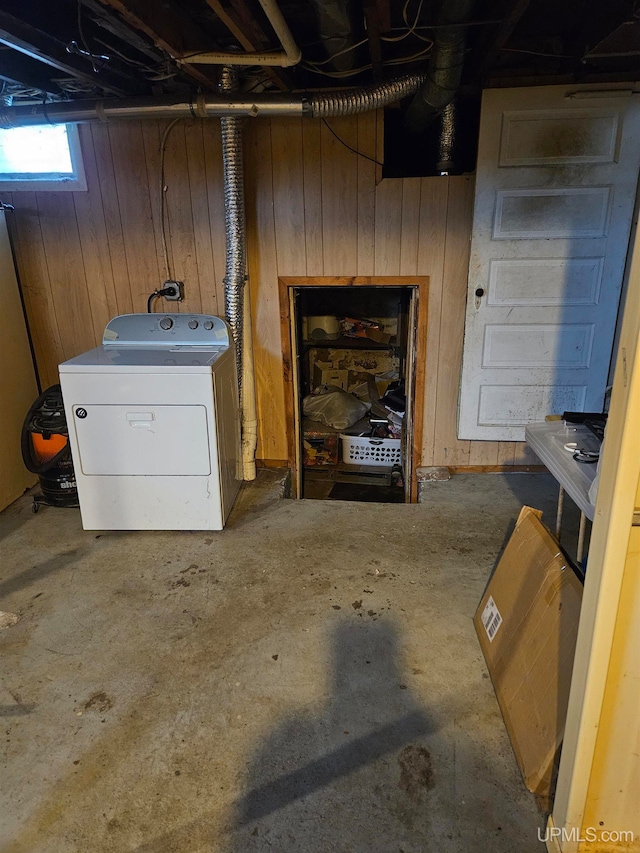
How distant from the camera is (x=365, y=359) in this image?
4598 mm

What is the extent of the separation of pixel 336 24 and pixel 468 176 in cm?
125

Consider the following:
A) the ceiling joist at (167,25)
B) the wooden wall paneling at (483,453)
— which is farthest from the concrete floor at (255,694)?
the ceiling joist at (167,25)

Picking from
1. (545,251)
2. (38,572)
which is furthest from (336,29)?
(38,572)

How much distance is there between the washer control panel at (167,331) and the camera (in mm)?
2994

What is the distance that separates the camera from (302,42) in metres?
2.49

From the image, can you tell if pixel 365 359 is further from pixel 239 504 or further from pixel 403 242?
pixel 239 504

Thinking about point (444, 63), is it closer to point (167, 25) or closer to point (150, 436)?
point (167, 25)

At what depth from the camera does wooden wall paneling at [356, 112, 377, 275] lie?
286 centimetres

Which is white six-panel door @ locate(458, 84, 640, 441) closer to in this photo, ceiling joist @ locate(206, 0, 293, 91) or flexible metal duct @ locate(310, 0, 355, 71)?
flexible metal duct @ locate(310, 0, 355, 71)

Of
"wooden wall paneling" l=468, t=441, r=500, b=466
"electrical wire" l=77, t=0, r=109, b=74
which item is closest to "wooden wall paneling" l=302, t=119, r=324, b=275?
"electrical wire" l=77, t=0, r=109, b=74

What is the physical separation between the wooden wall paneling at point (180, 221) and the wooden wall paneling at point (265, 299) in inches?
13.9

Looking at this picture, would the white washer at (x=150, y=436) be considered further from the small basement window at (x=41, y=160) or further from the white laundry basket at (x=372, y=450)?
the white laundry basket at (x=372, y=450)

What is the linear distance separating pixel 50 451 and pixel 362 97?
98.0 inches

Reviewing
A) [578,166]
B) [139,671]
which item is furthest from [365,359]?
[139,671]
